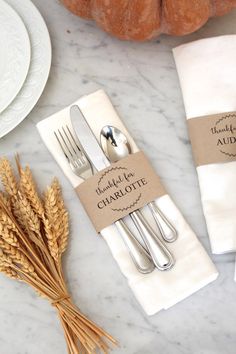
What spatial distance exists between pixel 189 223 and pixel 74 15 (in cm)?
39

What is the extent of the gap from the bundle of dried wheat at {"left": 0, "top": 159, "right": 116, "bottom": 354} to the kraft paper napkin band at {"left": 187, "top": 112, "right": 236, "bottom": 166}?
0.20 meters

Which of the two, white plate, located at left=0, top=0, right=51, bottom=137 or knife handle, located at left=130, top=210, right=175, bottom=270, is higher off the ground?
white plate, located at left=0, top=0, right=51, bottom=137

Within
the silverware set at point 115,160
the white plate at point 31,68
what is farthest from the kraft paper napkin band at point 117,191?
the white plate at point 31,68

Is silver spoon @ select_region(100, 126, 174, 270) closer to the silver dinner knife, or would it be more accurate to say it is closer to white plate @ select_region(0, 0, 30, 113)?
the silver dinner knife

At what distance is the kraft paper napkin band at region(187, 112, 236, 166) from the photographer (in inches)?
29.2

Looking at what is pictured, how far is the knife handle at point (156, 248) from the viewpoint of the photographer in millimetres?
686

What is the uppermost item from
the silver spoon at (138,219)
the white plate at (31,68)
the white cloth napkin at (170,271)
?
the white plate at (31,68)

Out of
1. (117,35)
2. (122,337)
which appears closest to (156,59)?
(117,35)

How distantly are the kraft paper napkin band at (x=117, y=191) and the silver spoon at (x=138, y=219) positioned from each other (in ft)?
0.05

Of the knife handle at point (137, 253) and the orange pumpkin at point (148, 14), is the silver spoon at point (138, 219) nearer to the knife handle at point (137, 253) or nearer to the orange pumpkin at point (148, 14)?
the knife handle at point (137, 253)

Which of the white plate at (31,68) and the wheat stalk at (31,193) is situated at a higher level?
the white plate at (31,68)

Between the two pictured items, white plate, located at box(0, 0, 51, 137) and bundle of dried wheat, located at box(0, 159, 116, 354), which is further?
white plate, located at box(0, 0, 51, 137)

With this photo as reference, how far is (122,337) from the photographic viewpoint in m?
0.69

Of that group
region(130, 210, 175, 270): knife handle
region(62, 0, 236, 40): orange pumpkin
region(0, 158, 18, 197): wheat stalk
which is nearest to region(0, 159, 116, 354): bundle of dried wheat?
region(0, 158, 18, 197): wheat stalk
